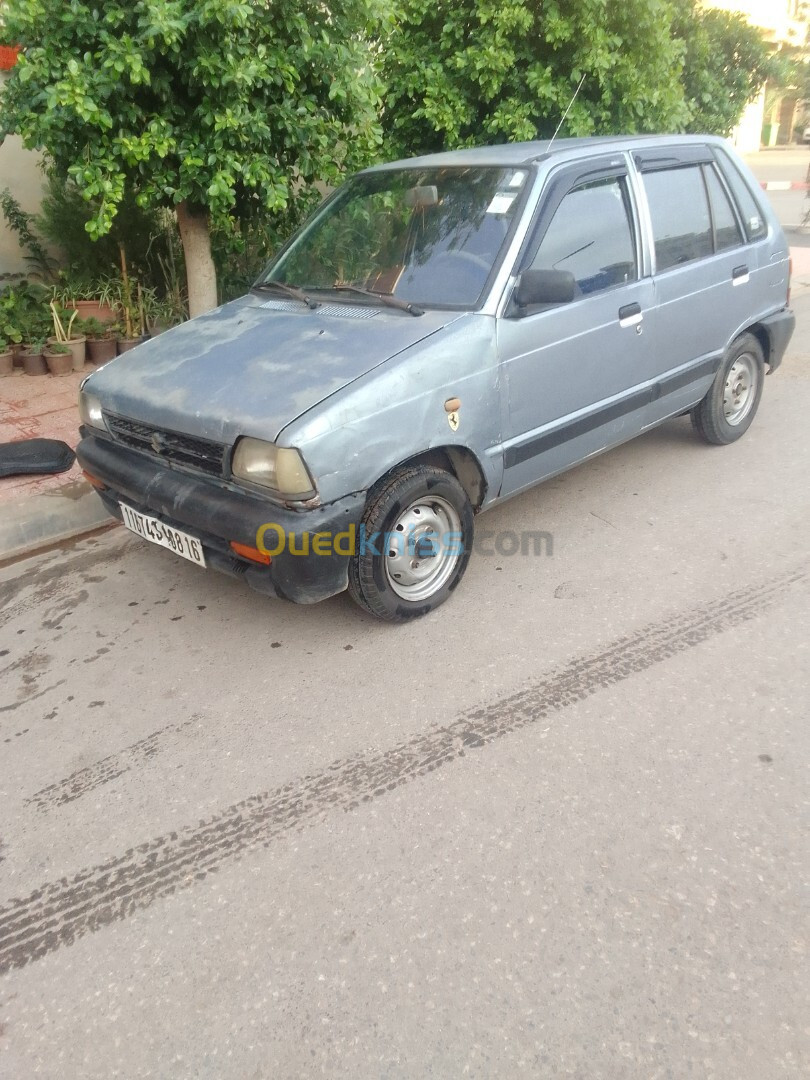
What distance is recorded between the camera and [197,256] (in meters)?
6.42

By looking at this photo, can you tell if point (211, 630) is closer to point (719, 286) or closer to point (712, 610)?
point (712, 610)

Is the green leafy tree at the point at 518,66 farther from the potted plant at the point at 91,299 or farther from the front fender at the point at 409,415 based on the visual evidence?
the front fender at the point at 409,415

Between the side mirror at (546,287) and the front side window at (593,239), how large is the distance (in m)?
0.16

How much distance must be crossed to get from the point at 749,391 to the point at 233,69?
3585 millimetres

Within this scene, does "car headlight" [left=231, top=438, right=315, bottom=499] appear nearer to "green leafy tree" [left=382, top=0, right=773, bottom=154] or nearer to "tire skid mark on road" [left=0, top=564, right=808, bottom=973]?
"tire skid mark on road" [left=0, top=564, right=808, bottom=973]

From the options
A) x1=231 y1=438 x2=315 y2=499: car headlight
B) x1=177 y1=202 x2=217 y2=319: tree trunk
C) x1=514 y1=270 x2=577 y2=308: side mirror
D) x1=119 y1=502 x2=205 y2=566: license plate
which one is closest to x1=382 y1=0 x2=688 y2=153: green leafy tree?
x1=177 y1=202 x2=217 y2=319: tree trunk

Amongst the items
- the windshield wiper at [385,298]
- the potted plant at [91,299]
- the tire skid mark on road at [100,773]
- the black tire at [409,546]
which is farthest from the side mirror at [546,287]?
the potted plant at [91,299]

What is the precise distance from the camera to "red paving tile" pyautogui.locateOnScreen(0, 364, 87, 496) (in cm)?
511

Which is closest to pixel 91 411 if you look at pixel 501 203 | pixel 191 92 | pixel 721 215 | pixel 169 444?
pixel 169 444

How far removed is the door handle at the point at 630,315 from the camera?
13.5ft

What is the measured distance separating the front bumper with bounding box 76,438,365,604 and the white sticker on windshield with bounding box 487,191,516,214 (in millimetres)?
1507

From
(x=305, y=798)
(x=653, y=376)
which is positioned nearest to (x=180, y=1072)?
(x=305, y=798)

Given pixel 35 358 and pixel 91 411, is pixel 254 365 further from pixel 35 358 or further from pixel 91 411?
pixel 35 358

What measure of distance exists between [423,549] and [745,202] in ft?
10.1
